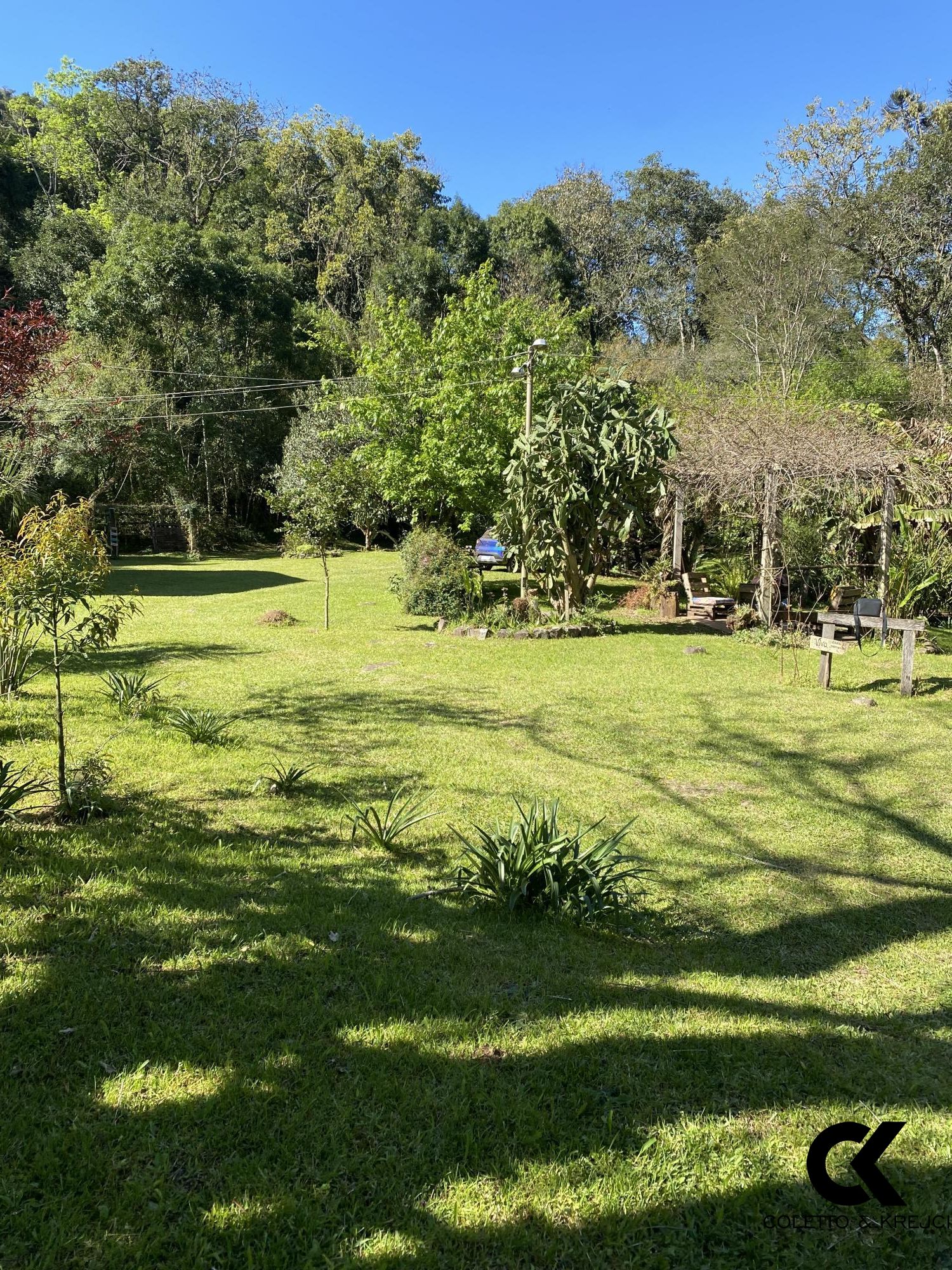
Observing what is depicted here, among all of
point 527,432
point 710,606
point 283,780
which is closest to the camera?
point 283,780

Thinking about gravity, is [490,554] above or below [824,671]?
above

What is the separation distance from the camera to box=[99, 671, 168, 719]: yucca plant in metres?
6.72

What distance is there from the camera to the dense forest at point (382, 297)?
56.9ft

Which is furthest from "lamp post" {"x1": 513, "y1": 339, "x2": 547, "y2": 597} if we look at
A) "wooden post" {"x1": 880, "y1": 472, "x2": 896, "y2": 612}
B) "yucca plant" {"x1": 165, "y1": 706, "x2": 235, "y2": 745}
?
"yucca plant" {"x1": 165, "y1": 706, "x2": 235, "y2": 745}

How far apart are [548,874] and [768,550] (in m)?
9.83

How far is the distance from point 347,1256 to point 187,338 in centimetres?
3158

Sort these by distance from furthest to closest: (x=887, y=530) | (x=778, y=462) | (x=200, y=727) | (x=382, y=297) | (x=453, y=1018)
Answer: (x=382, y=297)
(x=778, y=462)
(x=887, y=530)
(x=200, y=727)
(x=453, y=1018)

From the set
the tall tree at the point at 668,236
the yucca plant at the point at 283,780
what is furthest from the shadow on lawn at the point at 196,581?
the tall tree at the point at 668,236

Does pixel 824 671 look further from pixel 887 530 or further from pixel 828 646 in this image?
pixel 887 530

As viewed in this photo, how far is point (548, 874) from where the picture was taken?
3.83m

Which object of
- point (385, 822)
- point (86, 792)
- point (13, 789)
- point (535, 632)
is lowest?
point (385, 822)

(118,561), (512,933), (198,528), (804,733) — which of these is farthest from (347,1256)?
(198,528)

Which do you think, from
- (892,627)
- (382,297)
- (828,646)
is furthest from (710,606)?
(382,297)

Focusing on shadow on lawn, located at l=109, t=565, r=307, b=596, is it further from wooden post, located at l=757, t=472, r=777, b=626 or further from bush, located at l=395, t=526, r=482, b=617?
wooden post, located at l=757, t=472, r=777, b=626
